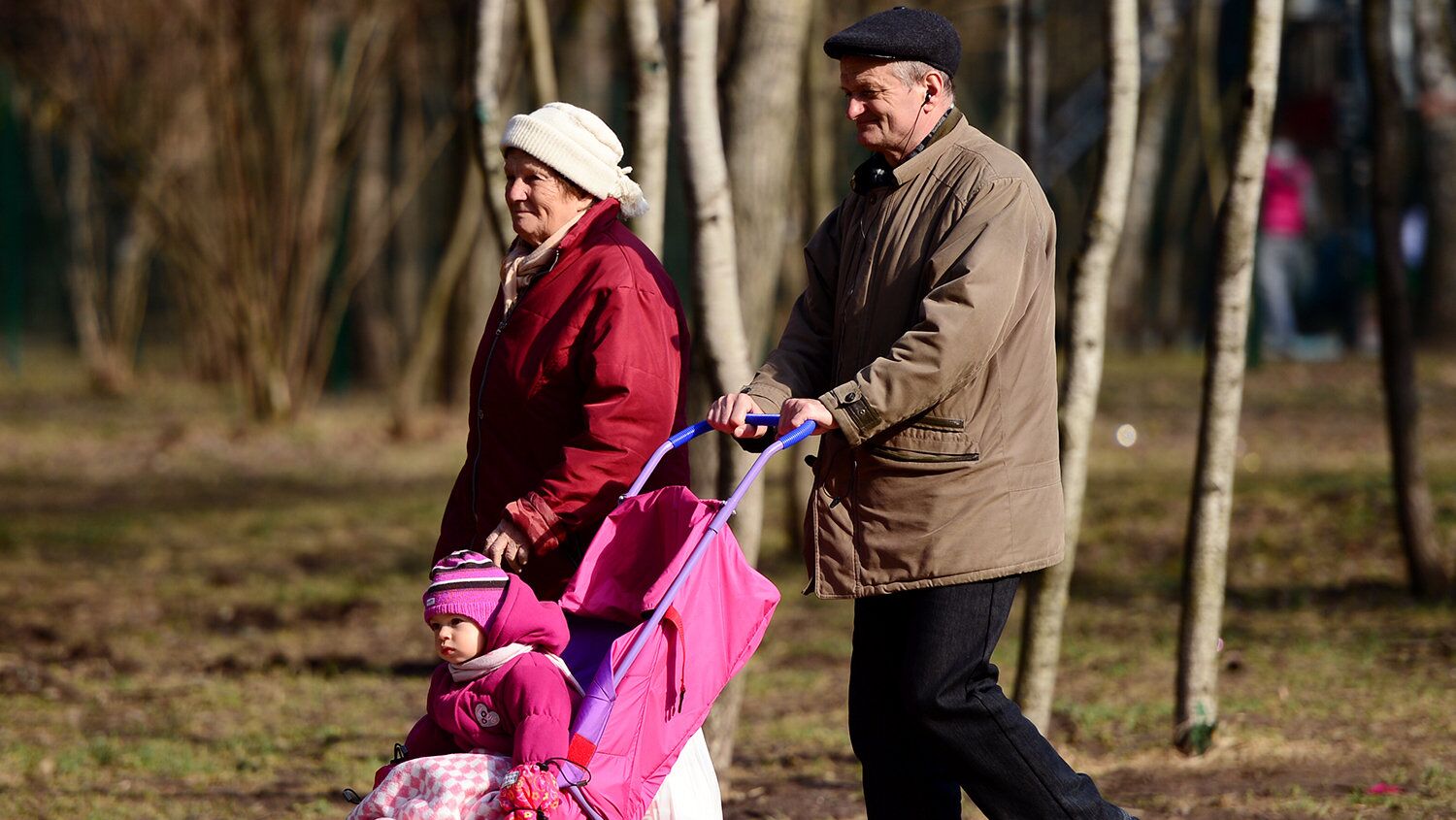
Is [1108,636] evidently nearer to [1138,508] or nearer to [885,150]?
[1138,508]

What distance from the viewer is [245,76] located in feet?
43.5

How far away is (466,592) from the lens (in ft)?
11.0

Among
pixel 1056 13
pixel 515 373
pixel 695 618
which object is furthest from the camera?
pixel 1056 13

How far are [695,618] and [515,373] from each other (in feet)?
2.48

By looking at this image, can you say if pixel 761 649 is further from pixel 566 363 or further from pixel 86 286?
pixel 86 286

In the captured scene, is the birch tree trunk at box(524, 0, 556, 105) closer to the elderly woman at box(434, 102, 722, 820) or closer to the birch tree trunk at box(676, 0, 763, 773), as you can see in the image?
the birch tree trunk at box(676, 0, 763, 773)

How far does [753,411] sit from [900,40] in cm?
80

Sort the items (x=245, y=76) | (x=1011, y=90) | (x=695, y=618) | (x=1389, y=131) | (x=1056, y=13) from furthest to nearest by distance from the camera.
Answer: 1. (x=1056, y=13)
2. (x=245, y=76)
3. (x=1011, y=90)
4. (x=1389, y=131)
5. (x=695, y=618)

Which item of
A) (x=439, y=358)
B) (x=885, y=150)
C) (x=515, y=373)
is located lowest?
(x=439, y=358)

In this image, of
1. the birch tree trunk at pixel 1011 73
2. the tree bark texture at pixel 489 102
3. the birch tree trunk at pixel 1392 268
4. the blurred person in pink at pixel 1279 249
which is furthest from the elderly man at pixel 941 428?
the blurred person in pink at pixel 1279 249

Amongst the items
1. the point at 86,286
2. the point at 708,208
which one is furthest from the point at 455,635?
the point at 86,286

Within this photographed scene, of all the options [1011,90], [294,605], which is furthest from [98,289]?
[1011,90]

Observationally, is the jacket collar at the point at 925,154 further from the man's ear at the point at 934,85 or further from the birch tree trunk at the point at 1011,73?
the birch tree trunk at the point at 1011,73

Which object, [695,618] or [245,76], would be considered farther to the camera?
[245,76]
